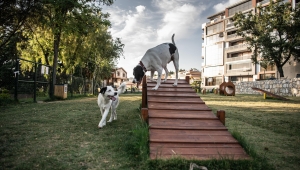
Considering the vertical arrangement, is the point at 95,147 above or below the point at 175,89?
below

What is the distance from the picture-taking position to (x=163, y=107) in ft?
15.6

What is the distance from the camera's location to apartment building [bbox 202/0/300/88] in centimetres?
4329

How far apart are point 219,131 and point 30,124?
4.92 metres

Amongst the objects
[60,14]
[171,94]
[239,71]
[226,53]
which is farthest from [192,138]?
[226,53]

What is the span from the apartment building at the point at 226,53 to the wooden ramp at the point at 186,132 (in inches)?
1598

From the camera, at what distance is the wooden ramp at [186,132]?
319cm

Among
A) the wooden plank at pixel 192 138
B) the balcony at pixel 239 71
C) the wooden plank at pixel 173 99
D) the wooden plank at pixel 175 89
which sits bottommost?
the wooden plank at pixel 192 138

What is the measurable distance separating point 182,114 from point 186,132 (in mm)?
748

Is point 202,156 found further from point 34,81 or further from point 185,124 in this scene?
point 34,81

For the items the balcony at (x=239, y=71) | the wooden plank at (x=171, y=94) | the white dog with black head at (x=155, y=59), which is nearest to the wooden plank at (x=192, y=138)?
the wooden plank at (x=171, y=94)

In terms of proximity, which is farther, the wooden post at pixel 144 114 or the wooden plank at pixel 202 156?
the wooden post at pixel 144 114

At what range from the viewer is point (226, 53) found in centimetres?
4916

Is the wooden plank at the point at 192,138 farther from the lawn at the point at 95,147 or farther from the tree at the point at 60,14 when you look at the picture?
the tree at the point at 60,14

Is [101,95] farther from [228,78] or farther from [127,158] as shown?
[228,78]
